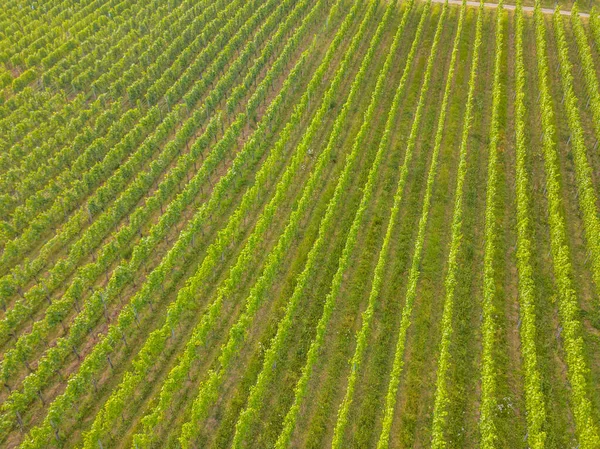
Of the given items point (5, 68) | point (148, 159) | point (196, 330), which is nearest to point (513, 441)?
point (196, 330)

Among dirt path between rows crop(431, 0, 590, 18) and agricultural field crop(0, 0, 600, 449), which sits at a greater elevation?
dirt path between rows crop(431, 0, 590, 18)

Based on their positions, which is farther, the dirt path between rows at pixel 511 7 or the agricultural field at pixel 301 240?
the dirt path between rows at pixel 511 7

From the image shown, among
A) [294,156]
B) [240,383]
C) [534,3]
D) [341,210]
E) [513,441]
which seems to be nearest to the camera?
[513,441]

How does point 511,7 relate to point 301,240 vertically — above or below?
above

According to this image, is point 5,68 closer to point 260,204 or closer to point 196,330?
point 260,204

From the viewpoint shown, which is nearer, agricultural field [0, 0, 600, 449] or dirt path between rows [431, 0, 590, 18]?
agricultural field [0, 0, 600, 449]

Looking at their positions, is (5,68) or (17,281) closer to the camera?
(17,281)

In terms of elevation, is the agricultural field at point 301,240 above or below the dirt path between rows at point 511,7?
below

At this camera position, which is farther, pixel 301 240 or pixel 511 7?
pixel 511 7
